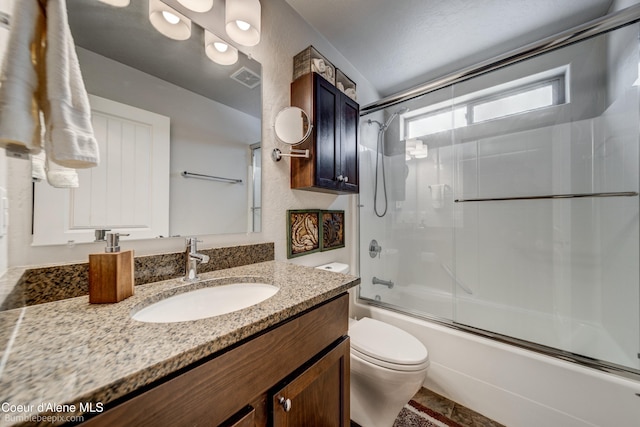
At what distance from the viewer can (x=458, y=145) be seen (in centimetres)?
195

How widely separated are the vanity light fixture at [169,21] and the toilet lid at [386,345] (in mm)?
1540

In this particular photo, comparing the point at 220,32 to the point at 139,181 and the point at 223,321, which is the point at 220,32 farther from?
the point at 223,321

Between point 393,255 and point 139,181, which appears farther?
point 393,255

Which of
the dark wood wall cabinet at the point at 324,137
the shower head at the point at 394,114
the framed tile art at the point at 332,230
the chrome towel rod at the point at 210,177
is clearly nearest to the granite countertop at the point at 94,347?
the chrome towel rod at the point at 210,177

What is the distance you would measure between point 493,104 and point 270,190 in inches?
79.0

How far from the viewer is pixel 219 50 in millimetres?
1035

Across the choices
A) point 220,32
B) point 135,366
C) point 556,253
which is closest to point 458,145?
point 556,253

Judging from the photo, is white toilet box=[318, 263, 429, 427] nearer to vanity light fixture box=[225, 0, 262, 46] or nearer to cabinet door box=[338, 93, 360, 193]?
cabinet door box=[338, 93, 360, 193]

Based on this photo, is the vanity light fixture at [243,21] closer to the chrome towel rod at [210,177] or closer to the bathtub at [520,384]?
the chrome towel rod at [210,177]

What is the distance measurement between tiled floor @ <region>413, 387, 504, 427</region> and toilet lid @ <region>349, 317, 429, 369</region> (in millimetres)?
486

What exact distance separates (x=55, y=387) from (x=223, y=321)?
0.25 m

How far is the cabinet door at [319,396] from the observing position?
573 millimetres

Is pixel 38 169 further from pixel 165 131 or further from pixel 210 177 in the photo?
pixel 210 177

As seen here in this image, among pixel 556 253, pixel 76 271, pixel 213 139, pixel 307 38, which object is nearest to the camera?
pixel 76 271
